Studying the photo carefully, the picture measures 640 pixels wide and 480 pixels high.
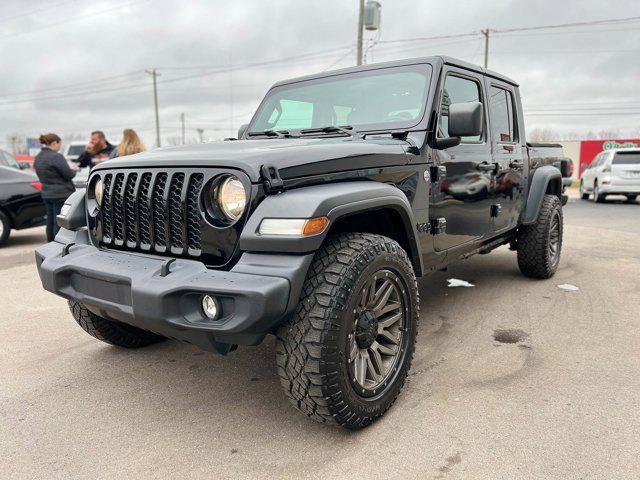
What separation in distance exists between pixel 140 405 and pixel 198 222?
1.15 metres

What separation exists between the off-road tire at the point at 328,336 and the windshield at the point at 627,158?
14.5m

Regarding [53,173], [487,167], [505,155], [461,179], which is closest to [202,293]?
→ [461,179]

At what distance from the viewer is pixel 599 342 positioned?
11.5 feet

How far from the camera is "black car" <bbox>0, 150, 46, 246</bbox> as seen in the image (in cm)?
757

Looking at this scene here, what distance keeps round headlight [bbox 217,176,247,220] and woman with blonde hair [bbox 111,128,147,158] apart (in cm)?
457

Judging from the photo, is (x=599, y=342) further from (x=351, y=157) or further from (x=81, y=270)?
(x=81, y=270)

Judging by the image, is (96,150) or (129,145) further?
(96,150)

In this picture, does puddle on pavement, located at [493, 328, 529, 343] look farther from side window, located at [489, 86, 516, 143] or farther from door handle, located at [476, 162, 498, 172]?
side window, located at [489, 86, 516, 143]

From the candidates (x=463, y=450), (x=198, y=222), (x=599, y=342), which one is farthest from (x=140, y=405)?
(x=599, y=342)

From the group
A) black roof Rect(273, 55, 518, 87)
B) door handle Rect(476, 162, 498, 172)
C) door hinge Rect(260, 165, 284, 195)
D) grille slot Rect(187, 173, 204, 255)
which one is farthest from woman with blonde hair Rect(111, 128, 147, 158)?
door hinge Rect(260, 165, 284, 195)

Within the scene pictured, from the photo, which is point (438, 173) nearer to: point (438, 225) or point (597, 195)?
point (438, 225)

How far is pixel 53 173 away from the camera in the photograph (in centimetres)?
674

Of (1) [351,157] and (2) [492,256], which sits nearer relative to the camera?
(1) [351,157]

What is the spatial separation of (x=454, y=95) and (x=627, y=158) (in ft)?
43.0
